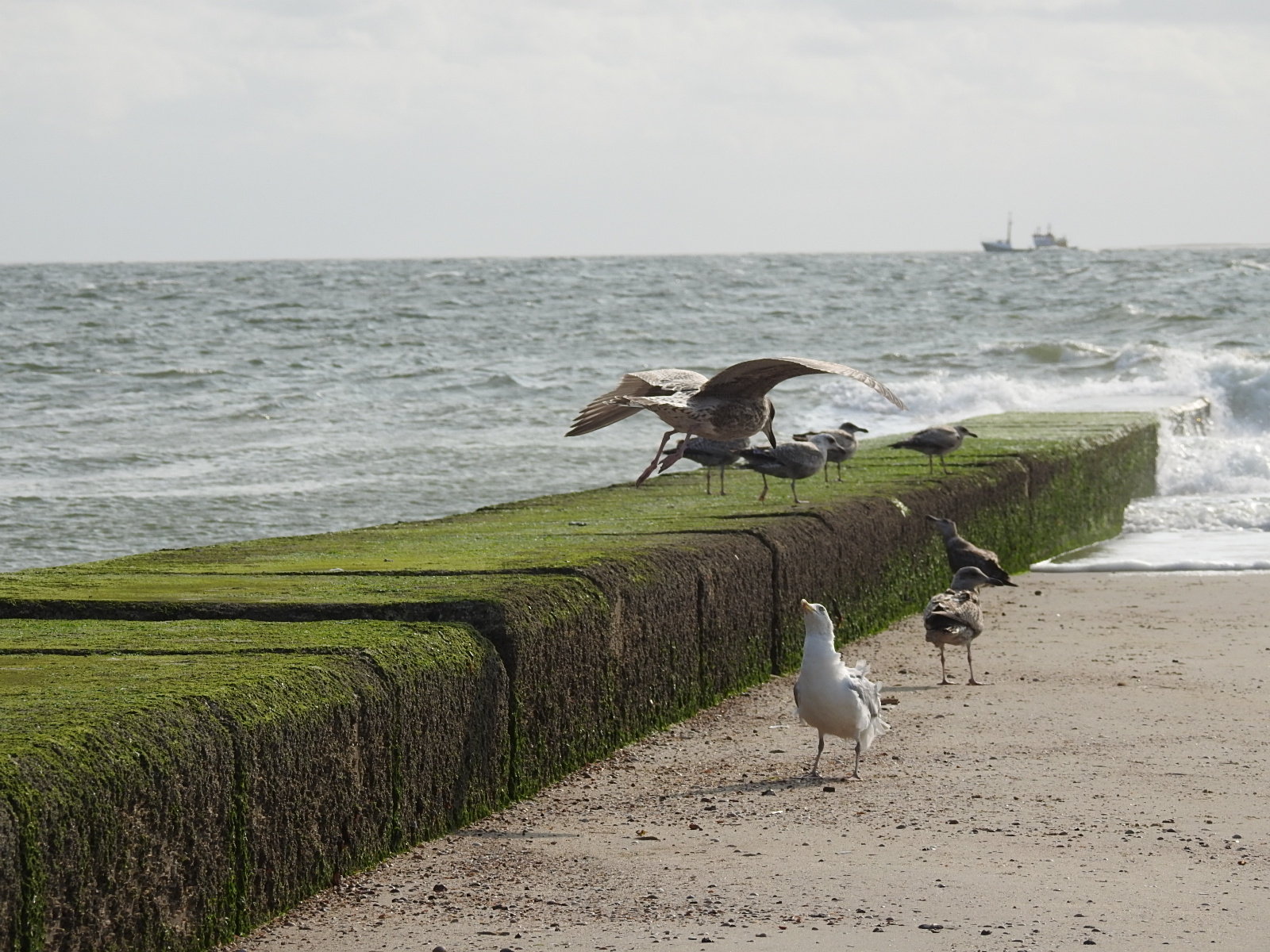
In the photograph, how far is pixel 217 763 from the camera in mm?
4215

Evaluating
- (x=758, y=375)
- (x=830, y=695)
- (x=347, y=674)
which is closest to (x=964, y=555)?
(x=758, y=375)

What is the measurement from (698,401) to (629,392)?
0.30 meters

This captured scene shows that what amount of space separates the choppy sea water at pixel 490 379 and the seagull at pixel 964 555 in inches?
107

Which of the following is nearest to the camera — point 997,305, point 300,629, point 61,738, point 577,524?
point 61,738

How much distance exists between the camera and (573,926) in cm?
452

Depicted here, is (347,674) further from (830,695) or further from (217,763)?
(830,695)

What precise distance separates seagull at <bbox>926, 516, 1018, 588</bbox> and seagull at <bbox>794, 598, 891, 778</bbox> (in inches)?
116

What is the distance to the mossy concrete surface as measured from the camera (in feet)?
12.2

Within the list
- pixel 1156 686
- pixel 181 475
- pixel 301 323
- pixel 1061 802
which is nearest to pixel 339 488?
pixel 181 475

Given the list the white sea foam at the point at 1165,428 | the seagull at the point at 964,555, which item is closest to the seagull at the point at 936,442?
the seagull at the point at 964,555

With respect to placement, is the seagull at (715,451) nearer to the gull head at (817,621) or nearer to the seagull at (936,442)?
the seagull at (936,442)

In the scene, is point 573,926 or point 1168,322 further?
point 1168,322

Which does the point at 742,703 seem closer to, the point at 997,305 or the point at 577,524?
the point at 577,524

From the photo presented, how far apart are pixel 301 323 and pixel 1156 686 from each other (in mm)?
36490
